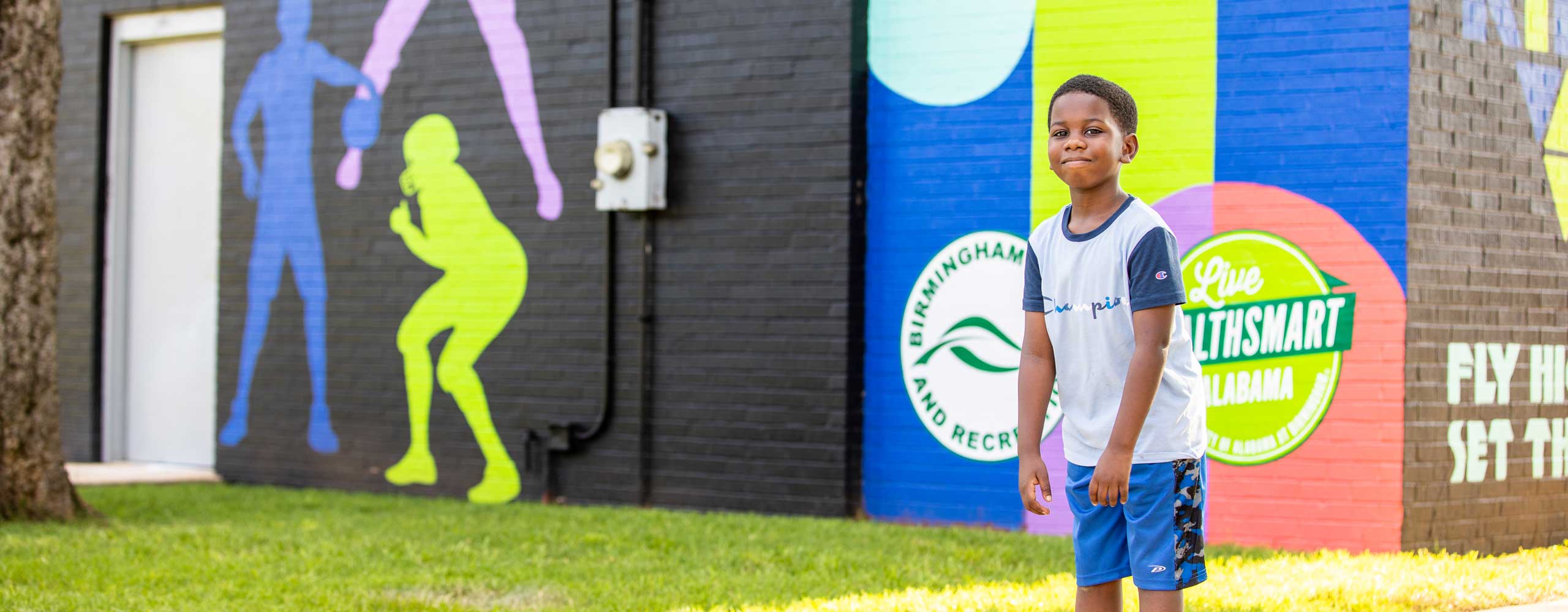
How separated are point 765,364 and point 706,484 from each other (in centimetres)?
78

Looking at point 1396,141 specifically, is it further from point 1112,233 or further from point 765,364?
point 1112,233

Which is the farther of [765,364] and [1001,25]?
[765,364]

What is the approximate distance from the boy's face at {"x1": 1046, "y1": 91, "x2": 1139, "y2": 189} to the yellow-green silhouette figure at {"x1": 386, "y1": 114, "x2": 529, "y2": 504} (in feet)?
19.6

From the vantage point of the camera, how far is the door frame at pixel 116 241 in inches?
438

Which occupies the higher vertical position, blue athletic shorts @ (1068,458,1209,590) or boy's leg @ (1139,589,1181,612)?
blue athletic shorts @ (1068,458,1209,590)

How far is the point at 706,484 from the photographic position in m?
8.48

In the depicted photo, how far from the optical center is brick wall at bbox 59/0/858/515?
8.18 metres

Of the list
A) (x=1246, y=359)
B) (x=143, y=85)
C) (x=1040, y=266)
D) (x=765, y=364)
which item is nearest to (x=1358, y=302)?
(x=1246, y=359)

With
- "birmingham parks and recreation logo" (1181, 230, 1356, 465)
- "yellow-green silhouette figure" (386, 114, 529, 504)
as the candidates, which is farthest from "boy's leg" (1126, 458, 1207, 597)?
"yellow-green silhouette figure" (386, 114, 529, 504)

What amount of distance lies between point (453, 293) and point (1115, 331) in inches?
255

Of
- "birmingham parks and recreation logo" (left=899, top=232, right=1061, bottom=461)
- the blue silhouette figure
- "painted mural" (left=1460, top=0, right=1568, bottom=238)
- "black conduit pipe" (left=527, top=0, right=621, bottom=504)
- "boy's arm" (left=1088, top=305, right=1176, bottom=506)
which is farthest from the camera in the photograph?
the blue silhouette figure

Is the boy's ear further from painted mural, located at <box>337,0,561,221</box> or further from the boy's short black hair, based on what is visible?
painted mural, located at <box>337,0,561,221</box>

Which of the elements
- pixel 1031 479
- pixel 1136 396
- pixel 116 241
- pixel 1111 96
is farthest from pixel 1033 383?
pixel 116 241

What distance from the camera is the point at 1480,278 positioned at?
281 inches
